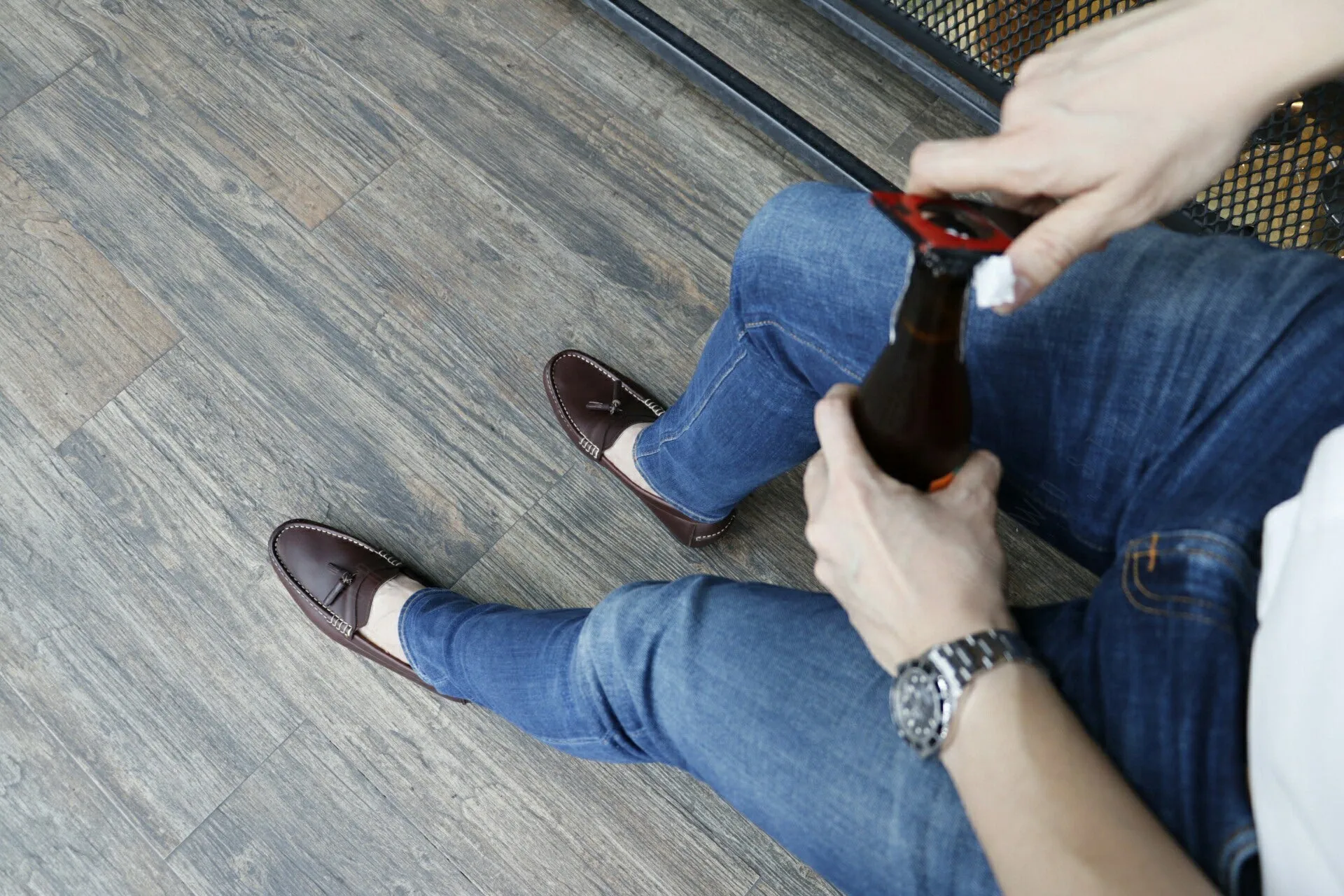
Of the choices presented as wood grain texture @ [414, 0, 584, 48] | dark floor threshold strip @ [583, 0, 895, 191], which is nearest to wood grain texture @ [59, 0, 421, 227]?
wood grain texture @ [414, 0, 584, 48]

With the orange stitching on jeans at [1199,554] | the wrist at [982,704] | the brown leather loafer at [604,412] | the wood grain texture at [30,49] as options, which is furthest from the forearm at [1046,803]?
the wood grain texture at [30,49]

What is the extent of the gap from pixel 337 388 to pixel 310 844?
56 centimetres

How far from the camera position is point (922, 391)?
60 centimetres

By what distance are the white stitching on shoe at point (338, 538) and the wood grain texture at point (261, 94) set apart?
1.45 feet

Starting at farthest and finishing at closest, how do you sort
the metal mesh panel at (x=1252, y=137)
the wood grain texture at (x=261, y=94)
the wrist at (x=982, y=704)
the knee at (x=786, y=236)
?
A: 1. the wood grain texture at (x=261, y=94)
2. the metal mesh panel at (x=1252, y=137)
3. the knee at (x=786, y=236)
4. the wrist at (x=982, y=704)

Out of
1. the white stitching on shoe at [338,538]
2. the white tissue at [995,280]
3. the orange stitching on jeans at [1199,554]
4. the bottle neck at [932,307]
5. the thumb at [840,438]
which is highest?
the white tissue at [995,280]

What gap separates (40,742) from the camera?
112 centimetres

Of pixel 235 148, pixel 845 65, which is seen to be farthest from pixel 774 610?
pixel 235 148

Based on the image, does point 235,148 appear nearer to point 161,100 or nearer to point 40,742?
point 161,100

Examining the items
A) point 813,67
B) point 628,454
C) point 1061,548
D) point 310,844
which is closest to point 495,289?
point 628,454

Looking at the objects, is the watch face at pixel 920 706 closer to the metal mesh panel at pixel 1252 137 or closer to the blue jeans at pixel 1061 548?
the blue jeans at pixel 1061 548

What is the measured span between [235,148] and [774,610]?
1.12 m

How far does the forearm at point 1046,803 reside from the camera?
0.48m

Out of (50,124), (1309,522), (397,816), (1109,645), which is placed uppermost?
(1309,522)
